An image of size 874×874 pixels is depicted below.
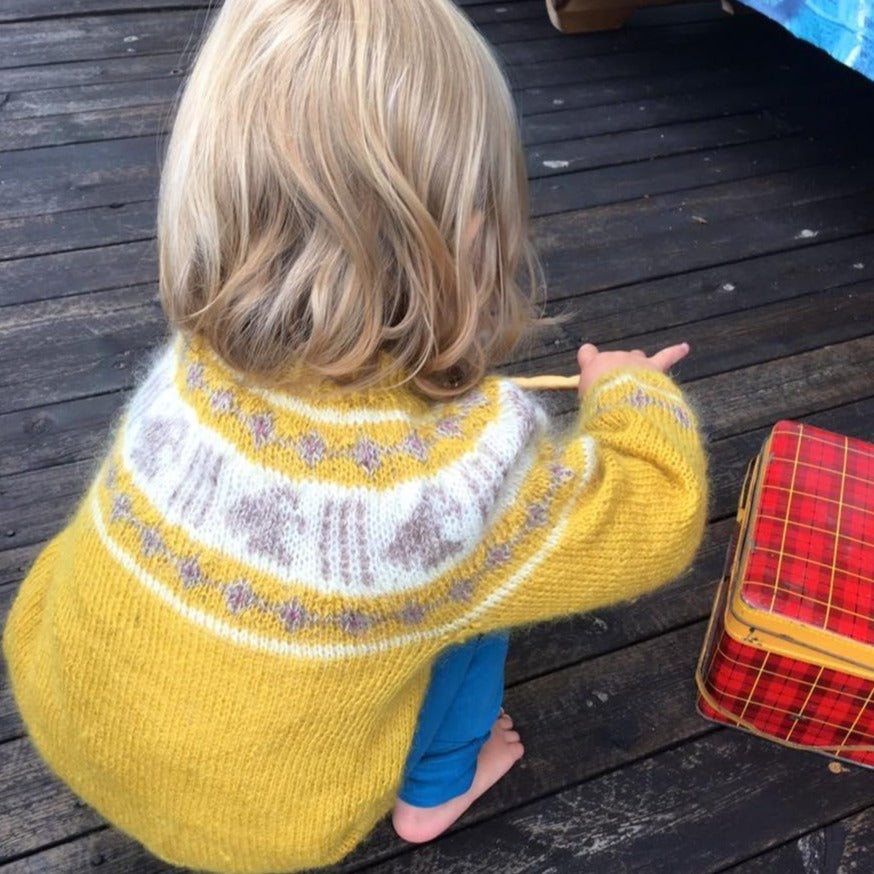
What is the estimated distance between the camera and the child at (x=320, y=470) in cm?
76

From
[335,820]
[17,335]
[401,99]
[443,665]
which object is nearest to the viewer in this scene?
[401,99]

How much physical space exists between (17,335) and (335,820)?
1.24m

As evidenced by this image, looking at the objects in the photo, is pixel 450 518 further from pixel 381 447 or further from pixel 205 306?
pixel 205 306

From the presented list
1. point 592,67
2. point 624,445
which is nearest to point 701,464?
point 624,445

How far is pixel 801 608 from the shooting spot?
1159 millimetres

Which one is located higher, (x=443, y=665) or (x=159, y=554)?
(x=159, y=554)

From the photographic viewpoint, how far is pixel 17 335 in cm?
→ 181

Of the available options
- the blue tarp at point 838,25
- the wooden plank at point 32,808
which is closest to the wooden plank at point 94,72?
the blue tarp at point 838,25

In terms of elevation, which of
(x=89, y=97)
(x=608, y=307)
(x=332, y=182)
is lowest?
(x=608, y=307)

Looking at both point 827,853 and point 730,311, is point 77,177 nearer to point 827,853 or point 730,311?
point 730,311

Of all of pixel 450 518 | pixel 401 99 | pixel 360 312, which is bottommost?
pixel 450 518

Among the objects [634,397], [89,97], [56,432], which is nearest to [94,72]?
[89,97]

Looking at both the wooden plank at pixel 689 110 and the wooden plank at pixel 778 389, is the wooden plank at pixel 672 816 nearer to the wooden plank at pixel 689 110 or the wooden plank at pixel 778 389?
the wooden plank at pixel 778 389

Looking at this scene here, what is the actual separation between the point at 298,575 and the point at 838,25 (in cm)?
184
